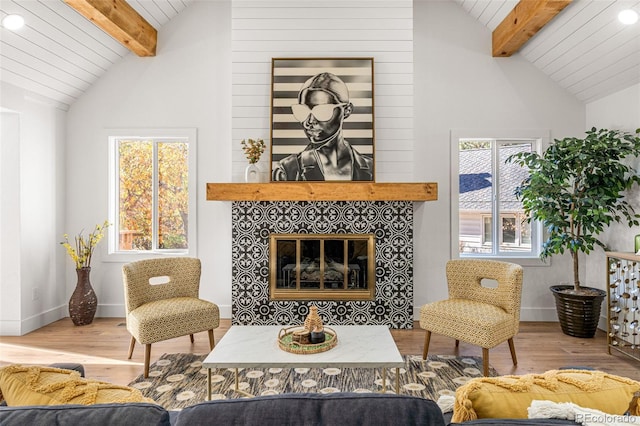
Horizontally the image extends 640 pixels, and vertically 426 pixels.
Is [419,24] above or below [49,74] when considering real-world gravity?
above

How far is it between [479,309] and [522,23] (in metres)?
2.46

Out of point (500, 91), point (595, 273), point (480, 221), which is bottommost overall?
point (595, 273)

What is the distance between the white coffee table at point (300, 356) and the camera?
2.05 meters

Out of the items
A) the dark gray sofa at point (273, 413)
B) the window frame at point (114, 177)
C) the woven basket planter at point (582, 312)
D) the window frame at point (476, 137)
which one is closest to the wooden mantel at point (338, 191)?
the window frame at point (476, 137)

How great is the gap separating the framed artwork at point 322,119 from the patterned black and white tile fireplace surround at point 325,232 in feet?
1.11

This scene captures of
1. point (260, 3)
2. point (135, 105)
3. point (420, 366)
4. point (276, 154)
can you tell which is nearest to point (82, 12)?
point (135, 105)

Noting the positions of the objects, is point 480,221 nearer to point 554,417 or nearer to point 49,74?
point 554,417

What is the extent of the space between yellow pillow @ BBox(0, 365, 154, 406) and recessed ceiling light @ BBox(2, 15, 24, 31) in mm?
2897

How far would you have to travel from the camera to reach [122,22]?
346 cm

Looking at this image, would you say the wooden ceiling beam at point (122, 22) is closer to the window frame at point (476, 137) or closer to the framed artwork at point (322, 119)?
the framed artwork at point (322, 119)

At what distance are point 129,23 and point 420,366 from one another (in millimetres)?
3881

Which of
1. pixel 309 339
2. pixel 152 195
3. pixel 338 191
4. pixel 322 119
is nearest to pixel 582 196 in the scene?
pixel 338 191

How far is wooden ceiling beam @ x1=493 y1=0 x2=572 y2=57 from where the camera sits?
120 inches

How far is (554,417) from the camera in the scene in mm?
896
